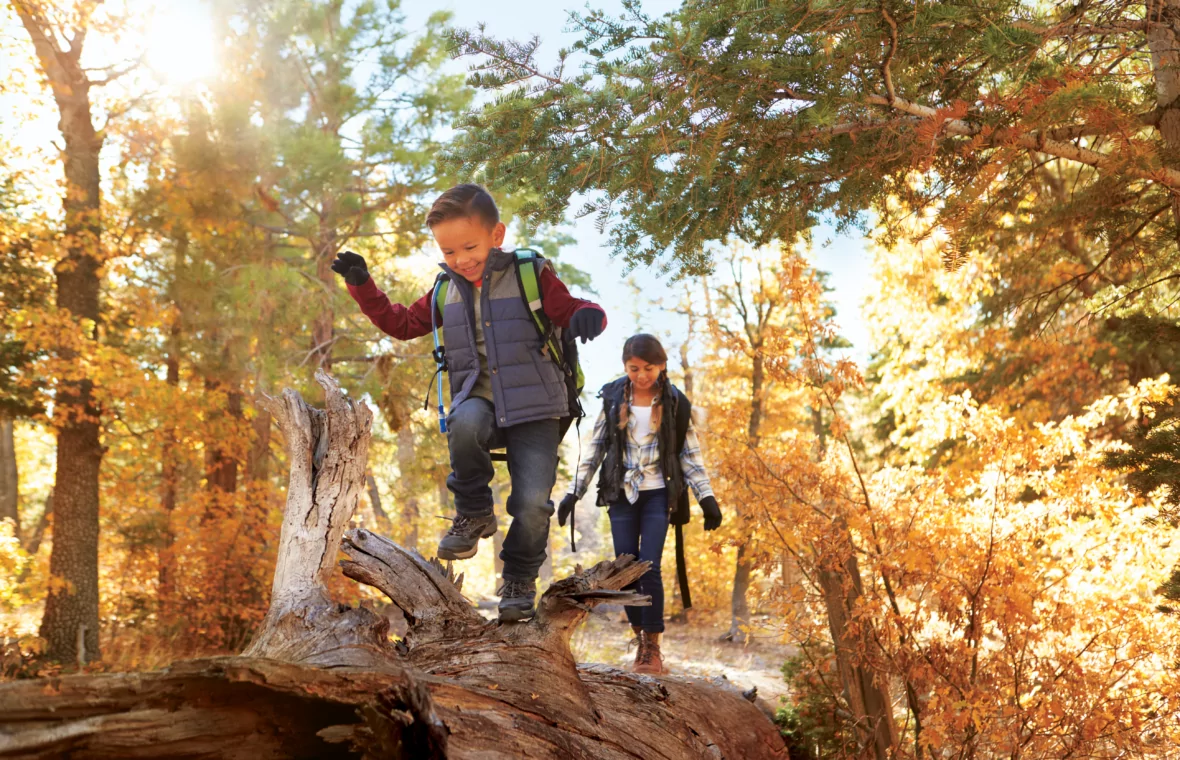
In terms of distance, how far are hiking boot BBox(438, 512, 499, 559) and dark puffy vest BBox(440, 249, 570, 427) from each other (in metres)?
0.54

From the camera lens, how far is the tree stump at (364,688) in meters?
1.75

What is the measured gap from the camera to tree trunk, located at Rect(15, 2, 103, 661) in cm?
1056

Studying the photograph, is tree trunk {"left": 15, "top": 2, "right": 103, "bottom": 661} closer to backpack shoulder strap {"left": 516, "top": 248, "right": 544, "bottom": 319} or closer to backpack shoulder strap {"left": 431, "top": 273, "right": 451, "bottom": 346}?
backpack shoulder strap {"left": 431, "top": 273, "right": 451, "bottom": 346}

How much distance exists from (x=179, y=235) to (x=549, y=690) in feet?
39.0

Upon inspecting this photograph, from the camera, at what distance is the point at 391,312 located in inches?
163

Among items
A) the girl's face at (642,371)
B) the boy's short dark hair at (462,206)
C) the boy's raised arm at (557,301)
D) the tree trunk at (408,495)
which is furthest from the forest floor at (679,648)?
the boy's short dark hair at (462,206)

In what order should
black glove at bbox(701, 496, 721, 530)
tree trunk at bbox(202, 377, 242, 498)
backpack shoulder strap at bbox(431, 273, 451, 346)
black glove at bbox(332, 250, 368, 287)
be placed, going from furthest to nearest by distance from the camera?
tree trunk at bbox(202, 377, 242, 498) < black glove at bbox(701, 496, 721, 530) < backpack shoulder strap at bbox(431, 273, 451, 346) < black glove at bbox(332, 250, 368, 287)

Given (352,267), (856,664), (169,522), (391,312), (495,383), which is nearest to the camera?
(495,383)

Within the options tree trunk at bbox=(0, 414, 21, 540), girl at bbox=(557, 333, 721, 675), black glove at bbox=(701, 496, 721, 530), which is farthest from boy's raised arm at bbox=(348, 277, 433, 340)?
tree trunk at bbox=(0, 414, 21, 540)

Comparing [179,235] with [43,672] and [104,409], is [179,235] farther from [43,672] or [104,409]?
[43,672]

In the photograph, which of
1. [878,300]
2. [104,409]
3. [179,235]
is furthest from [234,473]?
[878,300]

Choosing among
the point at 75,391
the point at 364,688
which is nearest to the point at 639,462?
the point at 364,688

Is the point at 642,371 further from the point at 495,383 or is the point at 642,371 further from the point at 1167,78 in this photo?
the point at 1167,78

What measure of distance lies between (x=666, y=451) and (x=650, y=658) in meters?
1.26
